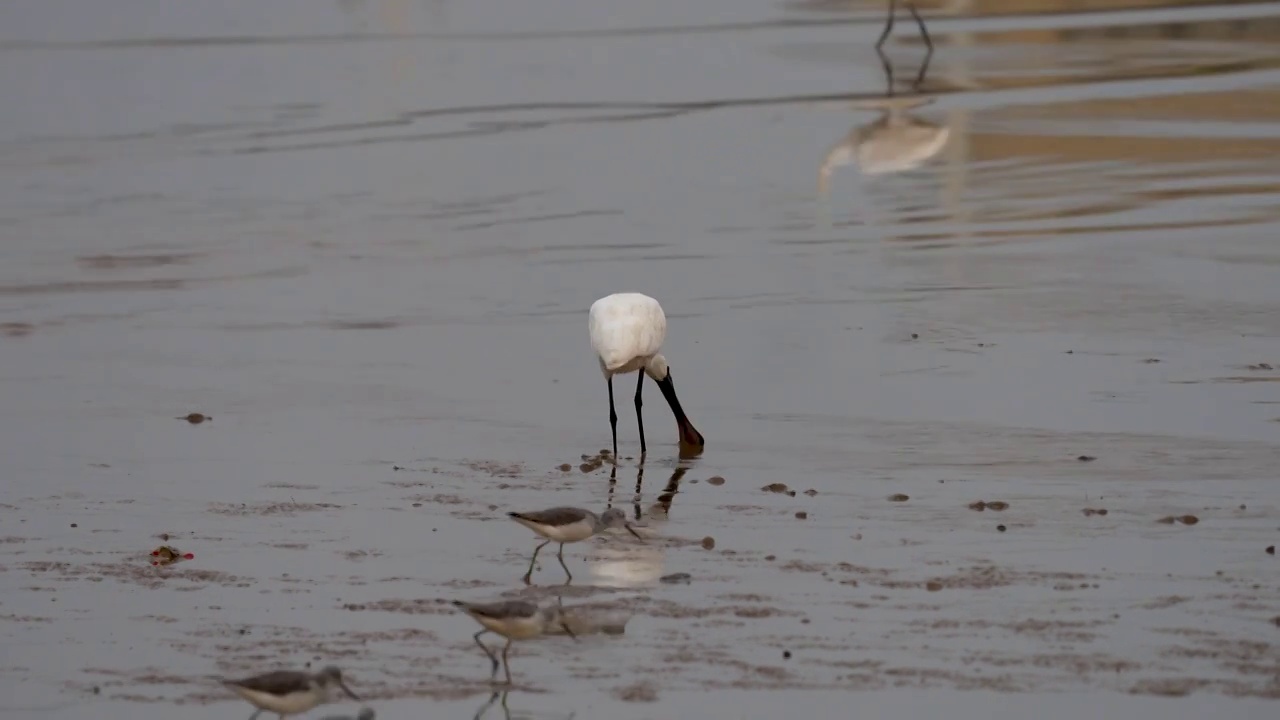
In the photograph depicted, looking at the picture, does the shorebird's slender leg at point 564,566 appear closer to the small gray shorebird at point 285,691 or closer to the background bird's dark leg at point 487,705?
the background bird's dark leg at point 487,705

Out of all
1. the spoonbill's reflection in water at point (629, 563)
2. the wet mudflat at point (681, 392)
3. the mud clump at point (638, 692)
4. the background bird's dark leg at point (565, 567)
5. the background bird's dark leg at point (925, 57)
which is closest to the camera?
the mud clump at point (638, 692)

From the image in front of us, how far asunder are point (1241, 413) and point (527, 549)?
4.30 m

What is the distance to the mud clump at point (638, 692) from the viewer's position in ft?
25.0

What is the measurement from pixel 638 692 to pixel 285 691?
1296mm

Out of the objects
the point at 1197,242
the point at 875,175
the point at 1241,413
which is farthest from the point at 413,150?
the point at 1241,413

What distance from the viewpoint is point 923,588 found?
883 cm

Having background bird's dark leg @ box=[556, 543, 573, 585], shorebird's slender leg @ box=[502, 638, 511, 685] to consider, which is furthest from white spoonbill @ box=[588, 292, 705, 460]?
shorebird's slender leg @ box=[502, 638, 511, 685]

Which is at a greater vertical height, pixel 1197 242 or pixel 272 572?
pixel 1197 242

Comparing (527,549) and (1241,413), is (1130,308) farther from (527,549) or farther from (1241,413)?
(527,549)

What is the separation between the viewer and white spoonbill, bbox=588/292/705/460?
12180mm

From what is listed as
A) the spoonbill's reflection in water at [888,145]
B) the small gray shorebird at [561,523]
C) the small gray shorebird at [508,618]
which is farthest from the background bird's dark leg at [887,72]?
the small gray shorebird at [508,618]

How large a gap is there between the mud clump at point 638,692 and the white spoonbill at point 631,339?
4.33m

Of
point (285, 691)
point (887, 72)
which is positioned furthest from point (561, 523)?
point (887, 72)

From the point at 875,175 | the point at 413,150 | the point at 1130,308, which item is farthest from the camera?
the point at 413,150
